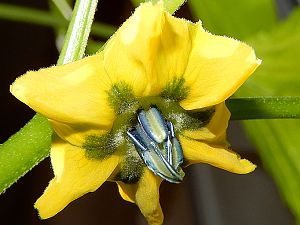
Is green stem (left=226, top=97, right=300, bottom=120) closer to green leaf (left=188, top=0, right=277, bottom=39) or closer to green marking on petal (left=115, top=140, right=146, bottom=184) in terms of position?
green marking on petal (left=115, top=140, right=146, bottom=184)

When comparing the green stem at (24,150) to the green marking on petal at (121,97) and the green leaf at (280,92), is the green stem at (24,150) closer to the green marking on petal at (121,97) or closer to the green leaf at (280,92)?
the green marking on petal at (121,97)

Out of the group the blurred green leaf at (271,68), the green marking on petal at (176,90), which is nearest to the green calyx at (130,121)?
the green marking on petal at (176,90)

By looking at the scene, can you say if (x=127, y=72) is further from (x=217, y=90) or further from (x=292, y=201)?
(x=292, y=201)

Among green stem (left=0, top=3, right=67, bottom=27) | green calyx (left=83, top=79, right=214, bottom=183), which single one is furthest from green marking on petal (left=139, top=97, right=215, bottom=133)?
green stem (left=0, top=3, right=67, bottom=27)

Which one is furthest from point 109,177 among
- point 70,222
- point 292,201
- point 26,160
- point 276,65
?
point 70,222

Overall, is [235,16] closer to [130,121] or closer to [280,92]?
[280,92]

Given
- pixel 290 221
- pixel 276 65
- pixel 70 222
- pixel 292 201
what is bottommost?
pixel 290 221
